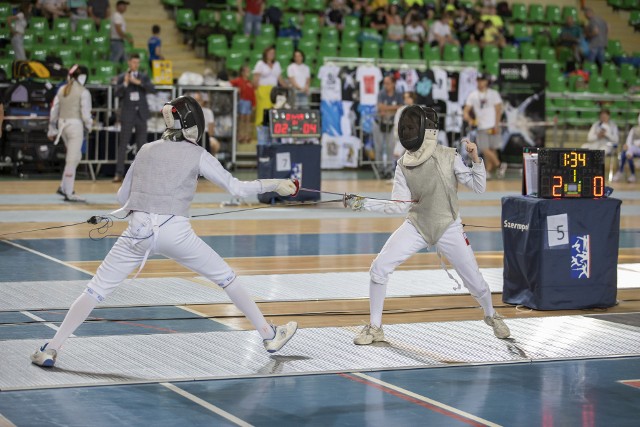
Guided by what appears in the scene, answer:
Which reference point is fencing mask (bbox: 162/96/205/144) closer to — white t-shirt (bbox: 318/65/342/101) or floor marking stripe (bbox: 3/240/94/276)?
floor marking stripe (bbox: 3/240/94/276)

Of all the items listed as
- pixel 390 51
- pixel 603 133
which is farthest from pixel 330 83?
pixel 603 133

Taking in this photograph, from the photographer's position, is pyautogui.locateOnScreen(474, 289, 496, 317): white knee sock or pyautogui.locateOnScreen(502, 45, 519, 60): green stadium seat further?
pyautogui.locateOnScreen(502, 45, 519, 60): green stadium seat

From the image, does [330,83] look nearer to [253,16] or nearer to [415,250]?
[253,16]

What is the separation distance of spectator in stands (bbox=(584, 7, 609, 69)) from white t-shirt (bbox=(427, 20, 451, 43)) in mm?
4030

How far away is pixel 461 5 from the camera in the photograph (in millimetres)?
26969

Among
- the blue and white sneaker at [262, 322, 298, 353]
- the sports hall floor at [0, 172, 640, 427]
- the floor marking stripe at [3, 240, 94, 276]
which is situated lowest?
the floor marking stripe at [3, 240, 94, 276]

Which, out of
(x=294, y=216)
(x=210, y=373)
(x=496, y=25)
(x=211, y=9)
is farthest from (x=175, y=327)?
(x=496, y=25)

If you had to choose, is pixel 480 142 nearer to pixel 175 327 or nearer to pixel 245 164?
pixel 245 164

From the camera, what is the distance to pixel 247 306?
6543 millimetres

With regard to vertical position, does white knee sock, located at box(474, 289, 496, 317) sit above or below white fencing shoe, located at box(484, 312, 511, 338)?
above

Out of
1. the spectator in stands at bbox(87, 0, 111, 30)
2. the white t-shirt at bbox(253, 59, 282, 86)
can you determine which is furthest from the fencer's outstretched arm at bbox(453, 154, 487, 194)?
the spectator in stands at bbox(87, 0, 111, 30)

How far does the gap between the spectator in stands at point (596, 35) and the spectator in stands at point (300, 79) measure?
8735mm

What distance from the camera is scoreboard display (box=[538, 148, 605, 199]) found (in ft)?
27.8

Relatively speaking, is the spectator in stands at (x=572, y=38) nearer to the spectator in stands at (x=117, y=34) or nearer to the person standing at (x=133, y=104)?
the spectator in stands at (x=117, y=34)
